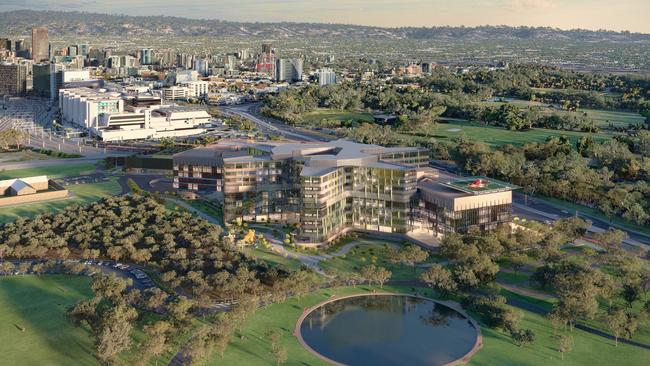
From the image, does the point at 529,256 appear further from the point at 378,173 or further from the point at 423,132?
the point at 423,132

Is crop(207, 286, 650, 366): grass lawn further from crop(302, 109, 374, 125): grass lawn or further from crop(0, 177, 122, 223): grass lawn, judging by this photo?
crop(302, 109, 374, 125): grass lawn

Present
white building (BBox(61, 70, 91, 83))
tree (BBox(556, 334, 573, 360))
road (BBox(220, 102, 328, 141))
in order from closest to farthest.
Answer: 1. tree (BBox(556, 334, 573, 360))
2. road (BBox(220, 102, 328, 141))
3. white building (BBox(61, 70, 91, 83))

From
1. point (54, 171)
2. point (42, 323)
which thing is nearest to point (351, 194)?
point (42, 323)

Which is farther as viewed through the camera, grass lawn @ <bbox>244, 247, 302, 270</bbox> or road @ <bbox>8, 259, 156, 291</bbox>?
grass lawn @ <bbox>244, 247, 302, 270</bbox>

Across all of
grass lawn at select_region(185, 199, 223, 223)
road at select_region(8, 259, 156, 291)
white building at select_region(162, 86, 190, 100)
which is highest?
white building at select_region(162, 86, 190, 100)

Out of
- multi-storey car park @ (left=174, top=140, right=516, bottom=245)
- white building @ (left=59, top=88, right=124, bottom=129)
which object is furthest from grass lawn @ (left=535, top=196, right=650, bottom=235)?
white building @ (left=59, top=88, right=124, bottom=129)

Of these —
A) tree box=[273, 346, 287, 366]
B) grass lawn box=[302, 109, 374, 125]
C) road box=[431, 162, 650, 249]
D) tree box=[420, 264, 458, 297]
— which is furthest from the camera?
grass lawn box=[302, 109, 374, 125]

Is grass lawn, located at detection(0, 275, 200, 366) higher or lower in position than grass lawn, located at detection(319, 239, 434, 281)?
lower
